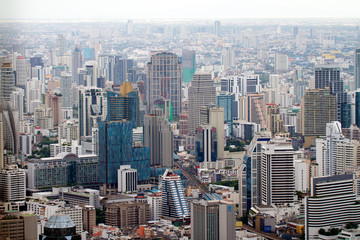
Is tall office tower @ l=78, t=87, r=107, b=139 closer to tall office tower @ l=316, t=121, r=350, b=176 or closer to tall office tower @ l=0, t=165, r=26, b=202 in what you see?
tall office tower @ l=316, t=121, r=350, b=176

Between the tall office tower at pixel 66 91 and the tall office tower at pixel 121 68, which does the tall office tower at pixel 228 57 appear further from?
the tall office tower at pixel 66 91

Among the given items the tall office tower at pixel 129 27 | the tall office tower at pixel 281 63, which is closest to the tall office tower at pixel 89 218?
the tall office tower at pixel 129 27

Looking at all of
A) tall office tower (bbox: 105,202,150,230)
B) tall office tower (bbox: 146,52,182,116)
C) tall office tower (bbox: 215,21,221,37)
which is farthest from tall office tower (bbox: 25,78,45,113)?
tall office tower (bbox: 105,202,150,230)

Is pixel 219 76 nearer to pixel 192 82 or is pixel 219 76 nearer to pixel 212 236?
pixel 192 82

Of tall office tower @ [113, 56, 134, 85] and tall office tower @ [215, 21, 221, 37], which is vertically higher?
tall office tower @ [215, 21, 221, 37]

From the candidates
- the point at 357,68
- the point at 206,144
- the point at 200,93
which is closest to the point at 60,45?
the point at 206,144
